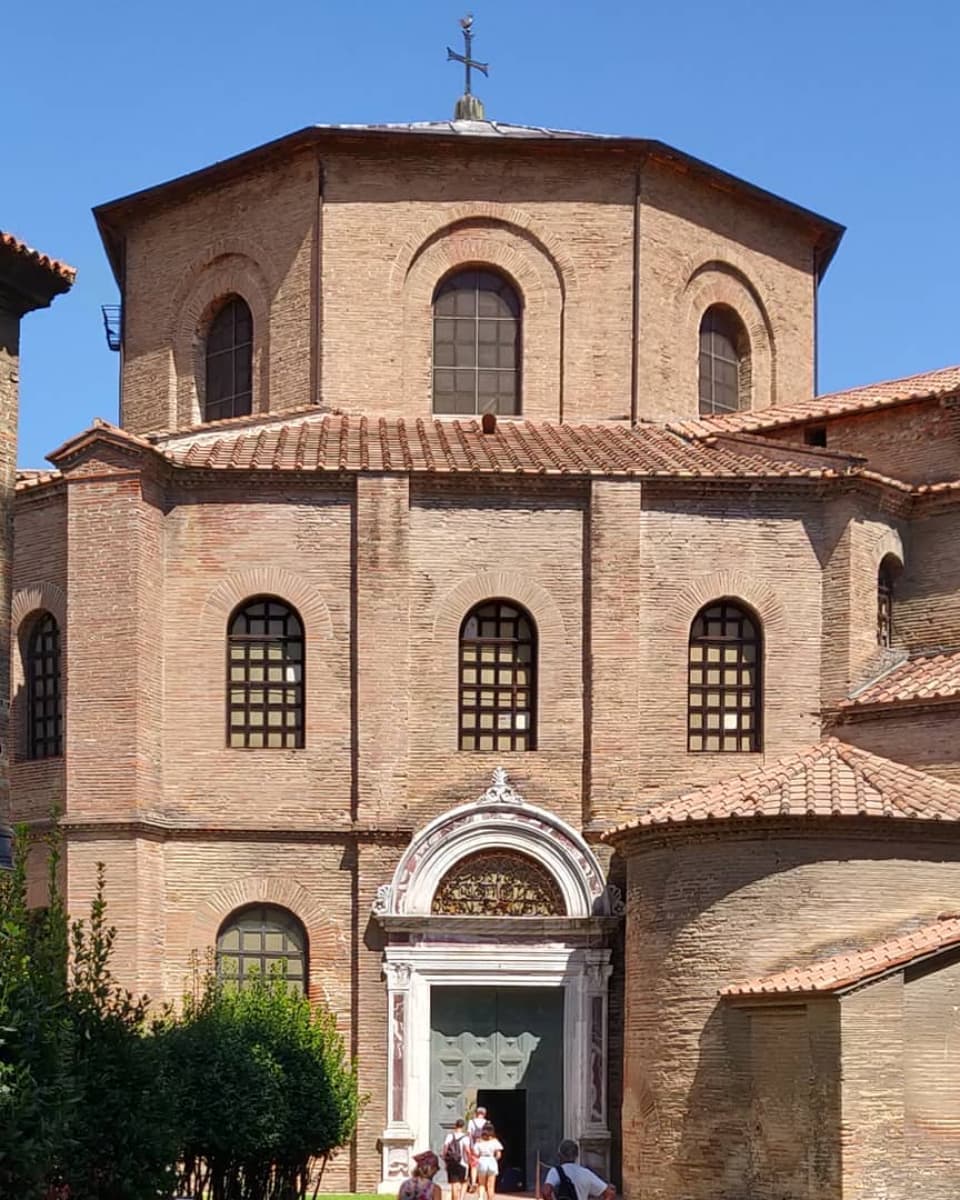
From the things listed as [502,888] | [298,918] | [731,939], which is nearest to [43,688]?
[298,918]

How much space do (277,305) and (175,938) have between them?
8.06m

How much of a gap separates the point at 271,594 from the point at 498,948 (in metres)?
4.47

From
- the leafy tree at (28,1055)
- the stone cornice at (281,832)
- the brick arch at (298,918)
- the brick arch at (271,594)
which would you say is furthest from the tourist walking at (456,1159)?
the leafy tree at (28,1055)

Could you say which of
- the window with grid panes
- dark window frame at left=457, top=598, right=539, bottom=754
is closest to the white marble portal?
dark window frame at left=457, top=598, right=539, bottom=754

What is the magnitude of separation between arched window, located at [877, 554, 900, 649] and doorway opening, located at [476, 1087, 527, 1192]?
253 inches

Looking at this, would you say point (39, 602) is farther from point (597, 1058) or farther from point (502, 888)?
point (597, 1058)

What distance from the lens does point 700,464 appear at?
84.5 ft

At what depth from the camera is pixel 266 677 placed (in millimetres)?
25297

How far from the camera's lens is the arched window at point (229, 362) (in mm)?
28859

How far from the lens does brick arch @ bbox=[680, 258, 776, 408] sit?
95.1 ft

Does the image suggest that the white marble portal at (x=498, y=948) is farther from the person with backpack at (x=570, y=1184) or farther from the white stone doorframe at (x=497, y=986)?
the person with backpack at (x=570, y=1184)

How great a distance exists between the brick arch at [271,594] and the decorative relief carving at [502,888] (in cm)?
291

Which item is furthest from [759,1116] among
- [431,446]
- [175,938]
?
[431,446]

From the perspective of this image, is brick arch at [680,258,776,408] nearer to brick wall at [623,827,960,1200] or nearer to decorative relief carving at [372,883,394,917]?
decorative relief carving at [372,883,394,917]
